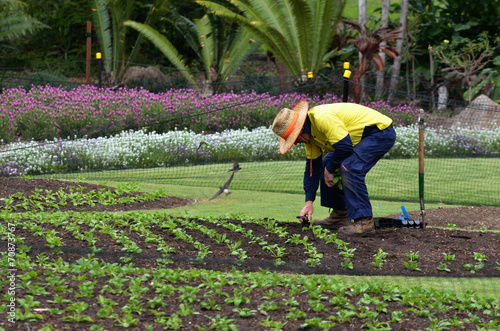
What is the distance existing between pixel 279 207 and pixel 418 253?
3.28 m

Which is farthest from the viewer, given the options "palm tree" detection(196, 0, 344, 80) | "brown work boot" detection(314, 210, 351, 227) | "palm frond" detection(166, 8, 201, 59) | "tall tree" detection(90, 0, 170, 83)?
"palm frond" detection(166, 8, 201, 59)

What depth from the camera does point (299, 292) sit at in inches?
186

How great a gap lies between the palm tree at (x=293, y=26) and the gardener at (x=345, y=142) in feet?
41.7

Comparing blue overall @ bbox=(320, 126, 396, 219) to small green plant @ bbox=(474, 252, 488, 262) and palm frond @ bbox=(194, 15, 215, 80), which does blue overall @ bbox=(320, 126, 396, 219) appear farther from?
palm frond @ bbox=(194, 15, 215, 80)

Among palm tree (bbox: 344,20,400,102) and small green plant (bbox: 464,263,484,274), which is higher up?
palm tree (bbox: 344,20,400,102)

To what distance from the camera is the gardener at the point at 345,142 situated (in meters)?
6.32

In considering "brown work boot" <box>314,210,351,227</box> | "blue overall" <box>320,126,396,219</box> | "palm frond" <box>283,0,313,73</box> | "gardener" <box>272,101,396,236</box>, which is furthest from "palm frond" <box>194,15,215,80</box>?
"blue overall" <box>320,126,396,219</box>

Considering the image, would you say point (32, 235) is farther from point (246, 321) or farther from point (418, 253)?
point (418, 253)

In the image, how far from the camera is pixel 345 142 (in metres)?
6.25

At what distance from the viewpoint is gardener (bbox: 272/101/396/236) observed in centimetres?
632

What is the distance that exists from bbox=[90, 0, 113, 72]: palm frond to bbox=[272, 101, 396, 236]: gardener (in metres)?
15.9

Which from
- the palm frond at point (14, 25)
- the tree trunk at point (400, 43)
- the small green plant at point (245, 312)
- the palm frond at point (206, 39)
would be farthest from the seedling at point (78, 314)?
the palm frond at point (14, 25)

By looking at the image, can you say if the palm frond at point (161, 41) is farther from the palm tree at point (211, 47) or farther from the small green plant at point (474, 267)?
the small green plant at point (474, 267)

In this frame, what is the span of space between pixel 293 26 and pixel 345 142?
14.1m
